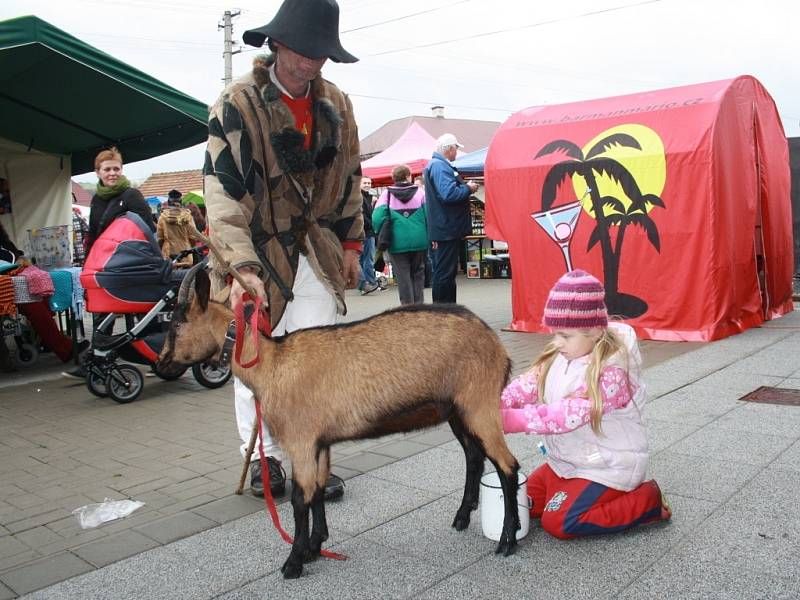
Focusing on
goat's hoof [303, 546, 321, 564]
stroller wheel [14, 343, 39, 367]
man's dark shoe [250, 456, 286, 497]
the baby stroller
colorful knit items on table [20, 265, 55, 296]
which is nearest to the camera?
goat's hoof [303, 546, 321, 564]

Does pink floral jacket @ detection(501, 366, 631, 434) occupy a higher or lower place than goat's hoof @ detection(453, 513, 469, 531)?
higher

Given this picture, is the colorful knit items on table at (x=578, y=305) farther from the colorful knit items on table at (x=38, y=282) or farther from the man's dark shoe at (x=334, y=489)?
the colorful knit items on table at (x=38, y=282)

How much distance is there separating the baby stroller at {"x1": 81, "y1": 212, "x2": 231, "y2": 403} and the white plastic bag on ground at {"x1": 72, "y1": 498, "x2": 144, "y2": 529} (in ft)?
8.04

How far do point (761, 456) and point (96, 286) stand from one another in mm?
5308

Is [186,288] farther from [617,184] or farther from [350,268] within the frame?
[617,184]

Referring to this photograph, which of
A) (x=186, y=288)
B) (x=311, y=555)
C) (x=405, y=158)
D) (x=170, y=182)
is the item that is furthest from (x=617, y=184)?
(x=170, y=182)

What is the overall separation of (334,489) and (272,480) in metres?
0.35

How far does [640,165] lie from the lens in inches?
317

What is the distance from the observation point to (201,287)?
3143mm

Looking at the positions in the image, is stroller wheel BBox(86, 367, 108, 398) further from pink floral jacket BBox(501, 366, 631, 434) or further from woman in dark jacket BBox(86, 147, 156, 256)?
pink floral jacket BBox(501, 366, 631, 434)

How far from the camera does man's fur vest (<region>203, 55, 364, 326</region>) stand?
3.52 meters

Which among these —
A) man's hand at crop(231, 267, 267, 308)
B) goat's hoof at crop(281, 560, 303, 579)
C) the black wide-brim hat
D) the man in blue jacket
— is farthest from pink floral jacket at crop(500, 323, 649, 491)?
the man in blue jacket

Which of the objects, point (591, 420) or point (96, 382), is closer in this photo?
point (591, 420)

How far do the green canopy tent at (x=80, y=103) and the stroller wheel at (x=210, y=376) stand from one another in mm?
3261
